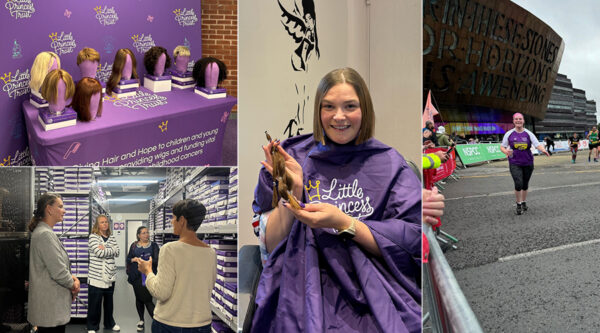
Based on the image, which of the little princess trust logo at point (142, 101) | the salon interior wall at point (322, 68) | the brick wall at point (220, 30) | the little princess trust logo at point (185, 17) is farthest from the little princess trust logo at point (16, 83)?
the salon interior wall at point (322, 68)

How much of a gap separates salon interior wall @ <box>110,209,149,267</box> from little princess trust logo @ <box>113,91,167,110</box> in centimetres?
118

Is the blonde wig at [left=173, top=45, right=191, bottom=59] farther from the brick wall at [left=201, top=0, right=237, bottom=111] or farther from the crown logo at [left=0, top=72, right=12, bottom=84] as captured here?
the crown logo at [left=0, top=72, right=12, bottom=84]

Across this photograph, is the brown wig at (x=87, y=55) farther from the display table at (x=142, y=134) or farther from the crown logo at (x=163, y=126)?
the crown logo at (x=163, y=126)

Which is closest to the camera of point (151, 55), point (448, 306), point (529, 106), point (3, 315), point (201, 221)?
point (448, 306)

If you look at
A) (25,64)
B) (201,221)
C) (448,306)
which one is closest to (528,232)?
(201,221)

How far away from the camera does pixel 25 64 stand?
2682mm

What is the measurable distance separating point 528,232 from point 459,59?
1236mm

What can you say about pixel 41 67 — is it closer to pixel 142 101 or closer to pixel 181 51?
pixel 142 101

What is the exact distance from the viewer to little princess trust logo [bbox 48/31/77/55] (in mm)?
2776

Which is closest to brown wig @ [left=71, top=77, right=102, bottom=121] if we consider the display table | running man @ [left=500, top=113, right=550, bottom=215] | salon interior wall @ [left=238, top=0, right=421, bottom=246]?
the display table

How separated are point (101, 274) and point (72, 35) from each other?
1693 millimetres

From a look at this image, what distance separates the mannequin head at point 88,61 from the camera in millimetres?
2807

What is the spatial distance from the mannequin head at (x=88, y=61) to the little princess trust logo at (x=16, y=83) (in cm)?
27

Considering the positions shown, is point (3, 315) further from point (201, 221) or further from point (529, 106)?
point (529, 106)
